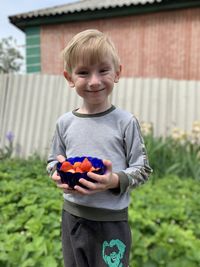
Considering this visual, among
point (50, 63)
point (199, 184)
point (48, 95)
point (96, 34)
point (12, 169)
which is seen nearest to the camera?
point (96, 34)

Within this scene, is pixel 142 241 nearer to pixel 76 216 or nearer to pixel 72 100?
pixel 76 216

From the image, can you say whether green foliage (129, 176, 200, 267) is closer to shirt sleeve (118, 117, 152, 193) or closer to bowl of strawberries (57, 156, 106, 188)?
shirt sleeve (118, 117, 152, 193)

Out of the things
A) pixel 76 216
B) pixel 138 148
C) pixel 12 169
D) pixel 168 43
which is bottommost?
pixel 12 169

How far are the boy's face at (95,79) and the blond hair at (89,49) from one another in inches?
0.7

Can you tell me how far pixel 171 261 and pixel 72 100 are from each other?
498 centimetres

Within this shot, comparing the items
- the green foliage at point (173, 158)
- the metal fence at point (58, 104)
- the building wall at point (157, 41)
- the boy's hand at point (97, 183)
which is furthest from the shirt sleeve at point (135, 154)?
the building wall at point (157, 41)

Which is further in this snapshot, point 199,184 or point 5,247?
point 199,184

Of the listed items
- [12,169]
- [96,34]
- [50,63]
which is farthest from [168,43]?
[96,34]

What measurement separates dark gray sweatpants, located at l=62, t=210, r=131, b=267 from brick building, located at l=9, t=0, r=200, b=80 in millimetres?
7790

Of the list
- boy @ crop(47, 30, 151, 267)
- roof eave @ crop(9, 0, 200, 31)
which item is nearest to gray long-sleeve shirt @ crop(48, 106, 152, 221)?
boy @ crop(47, 30, 151, 267)

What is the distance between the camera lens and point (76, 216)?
1519 millimetres

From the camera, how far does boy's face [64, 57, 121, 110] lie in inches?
55.1

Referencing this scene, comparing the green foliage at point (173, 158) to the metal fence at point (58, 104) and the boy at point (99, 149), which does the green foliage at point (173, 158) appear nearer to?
the metal fence at point (58, 104)

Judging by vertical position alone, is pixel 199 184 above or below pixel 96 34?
below
